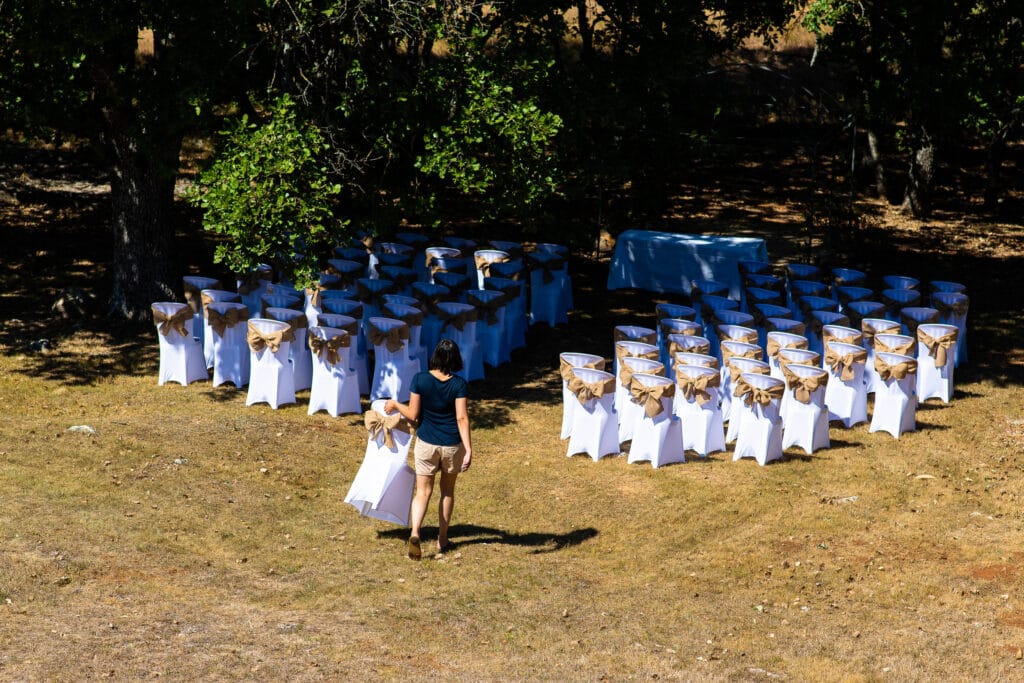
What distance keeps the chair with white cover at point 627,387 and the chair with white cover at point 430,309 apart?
2.92 metres

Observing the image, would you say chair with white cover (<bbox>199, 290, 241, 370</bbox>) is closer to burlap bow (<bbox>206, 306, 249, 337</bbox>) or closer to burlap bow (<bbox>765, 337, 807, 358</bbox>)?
burlap bow (<bbox>206, 306, 249, 337</bbox>)

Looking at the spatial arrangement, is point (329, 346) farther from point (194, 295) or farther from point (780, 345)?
point (780, 345)

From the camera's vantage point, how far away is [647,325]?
1677 cm

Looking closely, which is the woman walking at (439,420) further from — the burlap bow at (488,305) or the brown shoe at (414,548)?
the burlap bow at (488,305)

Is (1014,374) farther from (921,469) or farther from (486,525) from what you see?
(486,525)

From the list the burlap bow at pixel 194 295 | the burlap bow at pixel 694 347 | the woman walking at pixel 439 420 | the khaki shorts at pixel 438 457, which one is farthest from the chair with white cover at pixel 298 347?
the khaki shorts at pixel 438 457

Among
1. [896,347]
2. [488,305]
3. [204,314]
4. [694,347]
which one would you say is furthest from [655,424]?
[204,314]

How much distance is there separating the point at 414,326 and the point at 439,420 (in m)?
4.75

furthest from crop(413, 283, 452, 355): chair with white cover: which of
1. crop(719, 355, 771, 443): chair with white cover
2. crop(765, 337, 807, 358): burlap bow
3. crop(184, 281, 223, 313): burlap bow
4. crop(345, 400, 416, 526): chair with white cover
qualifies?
crop(345, 400, 416, 526): chair with white cover

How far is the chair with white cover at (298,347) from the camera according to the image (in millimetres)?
12906

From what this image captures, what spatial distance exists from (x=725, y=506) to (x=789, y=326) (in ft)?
12.4

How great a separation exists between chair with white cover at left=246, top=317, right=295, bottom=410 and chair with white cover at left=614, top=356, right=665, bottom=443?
378cm

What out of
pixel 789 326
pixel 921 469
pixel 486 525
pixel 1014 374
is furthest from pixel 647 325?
pixel 486 525

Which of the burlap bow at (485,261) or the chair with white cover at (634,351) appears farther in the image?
the burlap bow at (485,261)
